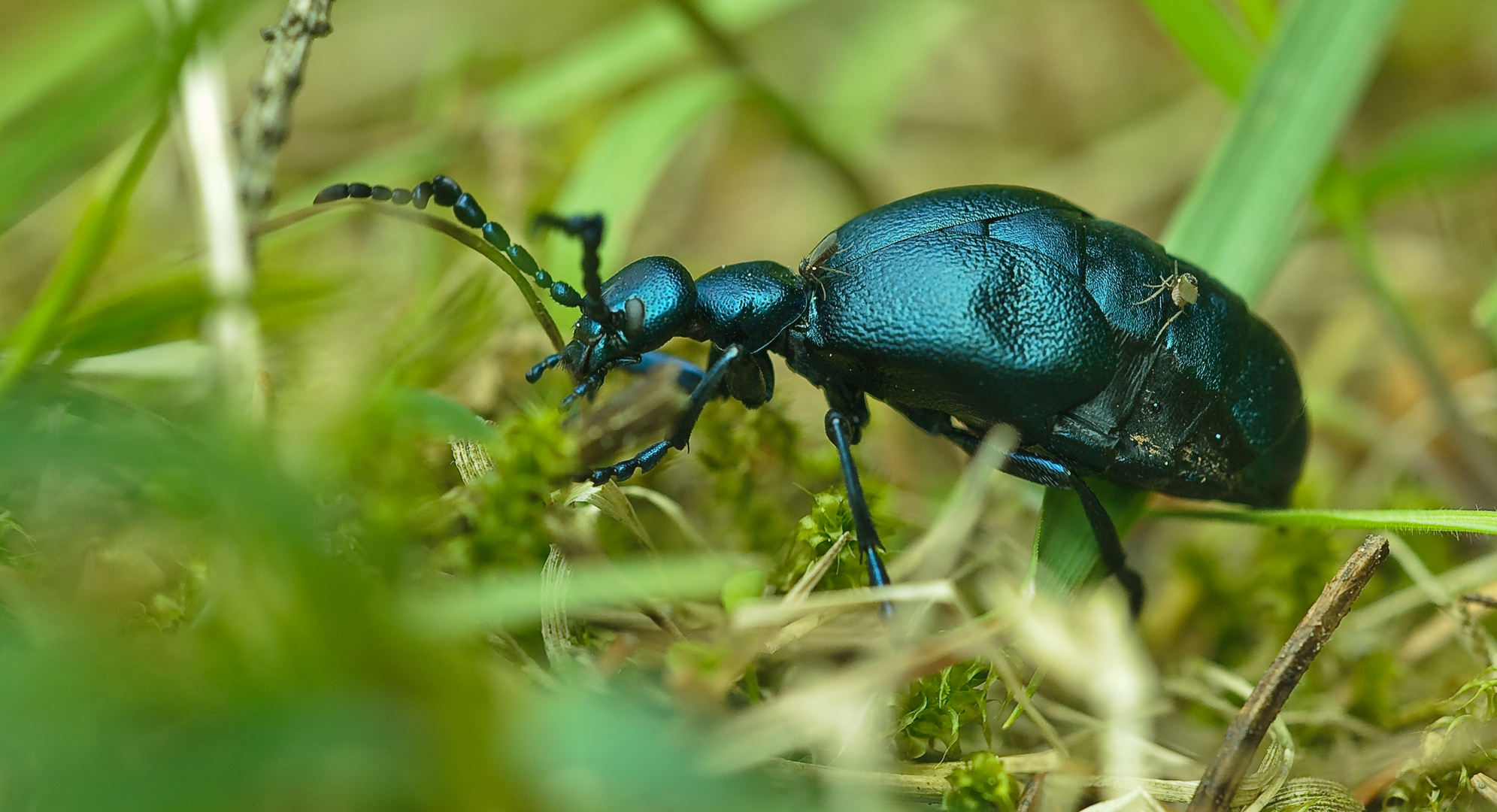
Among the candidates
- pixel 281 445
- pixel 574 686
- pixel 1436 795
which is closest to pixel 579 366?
pixel 281 445

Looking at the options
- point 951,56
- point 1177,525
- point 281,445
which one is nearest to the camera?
point 281,445

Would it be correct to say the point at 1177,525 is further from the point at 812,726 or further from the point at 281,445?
the point at 281,445

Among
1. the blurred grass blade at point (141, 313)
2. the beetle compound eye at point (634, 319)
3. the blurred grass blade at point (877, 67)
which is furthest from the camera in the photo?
the blurred grass blade at point (877, 67)

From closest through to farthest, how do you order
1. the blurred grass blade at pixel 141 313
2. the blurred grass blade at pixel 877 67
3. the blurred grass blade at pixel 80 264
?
the blurred grass blade at pixel 80 264 → the blurred grass blade at pixel 141 313 → the blurred grass blade at pixel 877 67

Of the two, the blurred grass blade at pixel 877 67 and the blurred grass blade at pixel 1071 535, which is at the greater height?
the blurred grass blade at pixel 877 67

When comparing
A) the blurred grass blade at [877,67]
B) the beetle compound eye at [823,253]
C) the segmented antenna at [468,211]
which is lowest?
the beetle compound eye at [823,253]

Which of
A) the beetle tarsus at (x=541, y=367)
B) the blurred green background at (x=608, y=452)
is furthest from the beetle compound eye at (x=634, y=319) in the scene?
the blurred green background at (x=608, y=452)

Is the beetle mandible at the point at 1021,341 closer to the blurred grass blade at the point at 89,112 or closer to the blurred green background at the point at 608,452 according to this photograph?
the blurred green background at the point at 608,452

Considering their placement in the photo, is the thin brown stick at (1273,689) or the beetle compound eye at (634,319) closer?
the thin brown stick at (1273,689)
